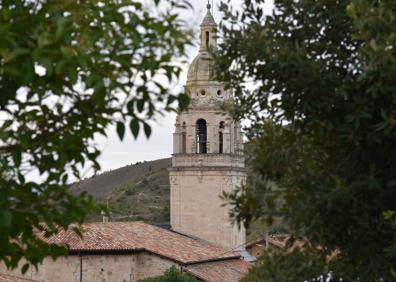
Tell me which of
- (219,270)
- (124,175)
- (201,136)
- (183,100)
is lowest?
(219,270)

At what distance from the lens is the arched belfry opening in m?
53.9

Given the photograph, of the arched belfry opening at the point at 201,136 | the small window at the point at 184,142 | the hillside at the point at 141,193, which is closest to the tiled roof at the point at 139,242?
the small window at the point at 184,142

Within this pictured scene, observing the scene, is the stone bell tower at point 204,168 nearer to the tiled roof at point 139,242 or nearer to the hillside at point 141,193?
the tiled roof at point 139,242

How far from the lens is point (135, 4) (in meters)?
6.84

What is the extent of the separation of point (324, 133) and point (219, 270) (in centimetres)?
3639

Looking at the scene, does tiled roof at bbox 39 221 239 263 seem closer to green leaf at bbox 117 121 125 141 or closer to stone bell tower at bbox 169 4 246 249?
stone bell tower at bbox 169 4 246 249

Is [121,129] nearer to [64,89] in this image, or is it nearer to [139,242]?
[64,89]

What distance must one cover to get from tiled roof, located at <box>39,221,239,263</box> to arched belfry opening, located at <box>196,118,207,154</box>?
23.6 ft

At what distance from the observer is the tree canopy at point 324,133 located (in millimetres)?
7637

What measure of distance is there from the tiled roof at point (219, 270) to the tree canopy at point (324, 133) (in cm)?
3200

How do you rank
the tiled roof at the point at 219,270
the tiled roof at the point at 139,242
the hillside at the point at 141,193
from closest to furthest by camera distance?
the tiled roof at the point at 139,242, the tiled roof at the point at 219,270, the hillside at the point at 141,193

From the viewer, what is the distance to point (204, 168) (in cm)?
5381

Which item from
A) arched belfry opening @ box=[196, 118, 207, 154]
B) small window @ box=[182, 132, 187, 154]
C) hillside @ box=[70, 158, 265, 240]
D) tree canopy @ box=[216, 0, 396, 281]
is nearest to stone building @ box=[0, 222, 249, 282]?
small window @ box=[182, 132, 187, 154]

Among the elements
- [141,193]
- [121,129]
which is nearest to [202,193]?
[141,193]
